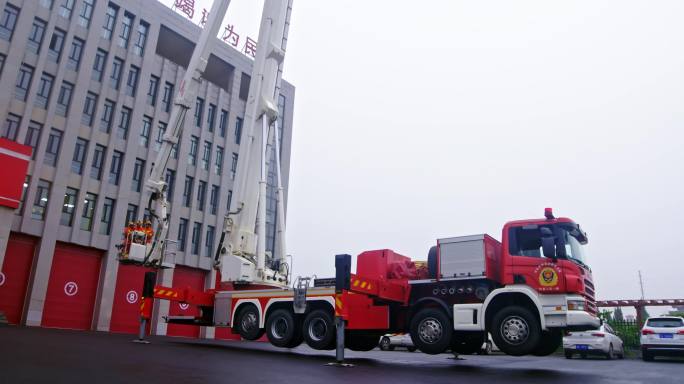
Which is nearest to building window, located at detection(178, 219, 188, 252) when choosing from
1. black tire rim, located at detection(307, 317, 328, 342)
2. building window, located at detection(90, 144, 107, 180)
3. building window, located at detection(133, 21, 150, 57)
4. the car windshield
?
building window, located at detection(90, 144, 107, 180)

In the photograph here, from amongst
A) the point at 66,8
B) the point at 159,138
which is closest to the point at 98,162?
the point at 159,138

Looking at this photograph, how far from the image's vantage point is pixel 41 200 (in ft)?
87.5

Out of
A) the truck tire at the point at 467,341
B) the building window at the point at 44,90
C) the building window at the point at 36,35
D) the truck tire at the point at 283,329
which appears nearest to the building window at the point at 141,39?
the building window at the point at 36,35

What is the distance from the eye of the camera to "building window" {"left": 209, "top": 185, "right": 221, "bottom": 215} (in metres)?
36.2

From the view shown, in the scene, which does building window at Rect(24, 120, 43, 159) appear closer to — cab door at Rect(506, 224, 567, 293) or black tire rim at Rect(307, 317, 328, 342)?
black tire rim at Rect(307, 317, 328, 342)

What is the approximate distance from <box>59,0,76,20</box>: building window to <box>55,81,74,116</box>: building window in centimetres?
399

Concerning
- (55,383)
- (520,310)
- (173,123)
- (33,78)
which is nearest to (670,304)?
(520,310)

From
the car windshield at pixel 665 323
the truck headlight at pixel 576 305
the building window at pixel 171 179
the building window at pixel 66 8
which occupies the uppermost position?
the building window at pixel 66 8

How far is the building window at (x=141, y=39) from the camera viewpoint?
32344 millimetres

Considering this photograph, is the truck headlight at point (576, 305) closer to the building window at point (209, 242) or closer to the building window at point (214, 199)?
the building window at point (209, 242)

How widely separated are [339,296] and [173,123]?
10688mm

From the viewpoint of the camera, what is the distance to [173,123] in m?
18.3

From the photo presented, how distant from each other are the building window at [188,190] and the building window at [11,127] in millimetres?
10815

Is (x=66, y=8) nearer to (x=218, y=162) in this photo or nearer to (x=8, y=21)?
(x=8, y=21)
